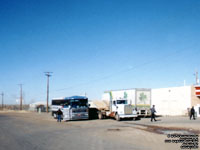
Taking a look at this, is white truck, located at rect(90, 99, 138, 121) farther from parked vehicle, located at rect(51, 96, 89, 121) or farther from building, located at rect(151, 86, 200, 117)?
building, located at rect(151, 86, 200, 117)

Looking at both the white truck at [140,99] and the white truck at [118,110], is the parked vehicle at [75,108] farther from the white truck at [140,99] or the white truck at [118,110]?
the white truck at [140,99]

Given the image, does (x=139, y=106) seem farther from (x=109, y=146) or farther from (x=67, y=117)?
(x=109, y=146)

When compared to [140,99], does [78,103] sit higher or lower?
lower

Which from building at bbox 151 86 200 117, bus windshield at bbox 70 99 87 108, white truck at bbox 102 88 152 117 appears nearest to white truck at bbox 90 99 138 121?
white truck at bbox 102 88 152 117

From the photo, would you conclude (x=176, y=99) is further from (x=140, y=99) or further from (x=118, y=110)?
(x=118, y=110)

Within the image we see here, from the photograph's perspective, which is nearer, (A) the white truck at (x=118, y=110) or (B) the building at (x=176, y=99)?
(A) the white truck at (x=118, y=110)

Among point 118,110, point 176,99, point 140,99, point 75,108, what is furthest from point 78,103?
point 176,99

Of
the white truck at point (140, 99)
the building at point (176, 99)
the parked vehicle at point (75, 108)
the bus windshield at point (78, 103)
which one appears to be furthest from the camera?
the building at point (176, 99)

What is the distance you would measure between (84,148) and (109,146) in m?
1.19

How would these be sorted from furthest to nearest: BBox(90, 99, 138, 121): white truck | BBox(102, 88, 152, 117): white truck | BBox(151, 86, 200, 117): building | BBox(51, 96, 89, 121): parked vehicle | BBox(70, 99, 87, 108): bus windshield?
1. BBox(151, 86, 200, 117): building
2. BBox(102, 88, 152, 117): white truck
3. BBox(70, 99, 87, 108): bus windshield
4. BBox(51, 96, 89, 121): parked vehicle
5. BBox(90, 99, 138, 121): white truck

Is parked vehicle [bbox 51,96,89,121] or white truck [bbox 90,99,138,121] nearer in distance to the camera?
white truck [bbox 90,99,138,121]

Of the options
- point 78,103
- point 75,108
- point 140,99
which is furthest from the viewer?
point 140,99

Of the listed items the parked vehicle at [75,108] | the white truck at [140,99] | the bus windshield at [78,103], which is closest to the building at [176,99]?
the white truck at [140,99]

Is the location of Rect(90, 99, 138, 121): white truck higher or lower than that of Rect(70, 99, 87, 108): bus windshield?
lower
